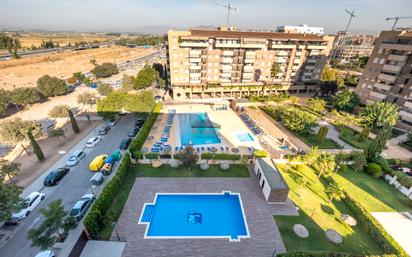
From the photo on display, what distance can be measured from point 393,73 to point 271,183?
48463mm

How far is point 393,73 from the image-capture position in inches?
1767

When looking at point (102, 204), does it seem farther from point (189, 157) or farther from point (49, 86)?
point (49, 86)

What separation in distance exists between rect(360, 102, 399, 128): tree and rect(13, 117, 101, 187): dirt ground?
60.1 meters

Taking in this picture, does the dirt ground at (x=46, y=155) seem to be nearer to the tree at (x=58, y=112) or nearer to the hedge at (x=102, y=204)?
the tree at (x=58, y=112)

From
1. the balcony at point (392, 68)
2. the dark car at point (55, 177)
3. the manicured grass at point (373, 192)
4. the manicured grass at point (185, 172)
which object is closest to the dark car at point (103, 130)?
the dark car at point (55, 177)

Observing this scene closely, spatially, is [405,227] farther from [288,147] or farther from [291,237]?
[288,147]

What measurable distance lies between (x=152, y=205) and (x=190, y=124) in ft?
77.7

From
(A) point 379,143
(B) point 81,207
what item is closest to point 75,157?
(B) point 81,207

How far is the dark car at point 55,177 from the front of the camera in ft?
80.5

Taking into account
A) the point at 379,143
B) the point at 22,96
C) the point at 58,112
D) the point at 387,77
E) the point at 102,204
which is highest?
the point at 387,77

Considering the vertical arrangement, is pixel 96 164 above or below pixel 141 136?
below

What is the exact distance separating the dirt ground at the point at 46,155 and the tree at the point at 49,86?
19889 millimetres

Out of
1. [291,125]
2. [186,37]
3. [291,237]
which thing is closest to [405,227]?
[291,237]

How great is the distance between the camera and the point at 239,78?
194 feet
